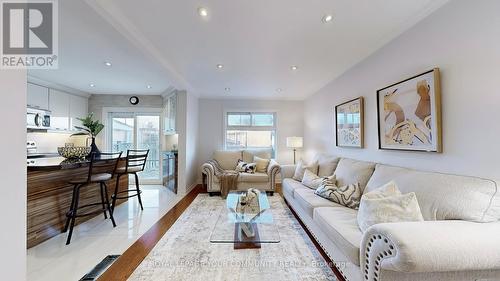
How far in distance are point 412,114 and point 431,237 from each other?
1421 mm

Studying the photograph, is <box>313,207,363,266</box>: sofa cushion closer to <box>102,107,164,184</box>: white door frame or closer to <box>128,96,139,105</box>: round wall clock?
<box>102,107,164,184</box>: white door frame

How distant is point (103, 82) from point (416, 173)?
18.1 ft

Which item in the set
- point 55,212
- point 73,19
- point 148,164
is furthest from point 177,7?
point 148,164

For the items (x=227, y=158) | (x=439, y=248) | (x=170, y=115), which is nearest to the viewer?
(x=439, y=248)

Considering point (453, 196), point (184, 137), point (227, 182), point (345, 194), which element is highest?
point (184, 137)

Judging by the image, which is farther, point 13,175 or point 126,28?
point 126,28

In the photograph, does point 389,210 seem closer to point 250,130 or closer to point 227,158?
point 227,158

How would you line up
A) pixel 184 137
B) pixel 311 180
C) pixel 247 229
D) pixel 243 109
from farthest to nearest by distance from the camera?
pixel 243 109
pixel 184 137
pixel 311 180
pixel 247 229

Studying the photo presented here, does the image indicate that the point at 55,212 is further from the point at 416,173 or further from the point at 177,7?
the point at 416,173

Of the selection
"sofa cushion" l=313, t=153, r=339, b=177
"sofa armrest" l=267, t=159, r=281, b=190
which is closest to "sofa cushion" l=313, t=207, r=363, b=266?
"sofa cushion" l=313, t=153, r=339, b=177

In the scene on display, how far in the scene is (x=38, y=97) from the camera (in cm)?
429

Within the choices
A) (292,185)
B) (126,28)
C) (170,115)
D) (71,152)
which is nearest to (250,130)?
(170,115)

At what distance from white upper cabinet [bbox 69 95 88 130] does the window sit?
3.64 meters

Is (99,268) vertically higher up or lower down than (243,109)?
lower down
